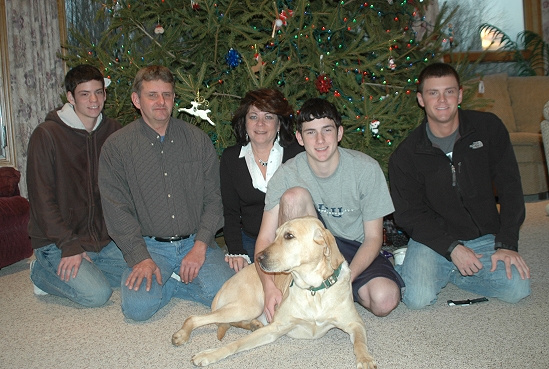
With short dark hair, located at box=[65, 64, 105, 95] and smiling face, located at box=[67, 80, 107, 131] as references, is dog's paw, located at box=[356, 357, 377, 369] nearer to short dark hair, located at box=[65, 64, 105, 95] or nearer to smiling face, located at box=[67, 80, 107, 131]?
smiling face, located at box=[67, 80, 107, 131]

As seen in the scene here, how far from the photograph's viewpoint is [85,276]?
3176mm

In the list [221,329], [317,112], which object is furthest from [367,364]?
[317,112]

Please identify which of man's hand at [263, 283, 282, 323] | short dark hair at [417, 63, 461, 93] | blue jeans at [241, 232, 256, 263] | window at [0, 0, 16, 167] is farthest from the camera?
window at [0, 0, 16, 167]

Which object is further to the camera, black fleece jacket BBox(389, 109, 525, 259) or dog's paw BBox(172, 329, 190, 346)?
black fleece jacket BBox(389, 109, 525, 259)

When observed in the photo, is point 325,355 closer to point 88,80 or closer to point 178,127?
point 178,127

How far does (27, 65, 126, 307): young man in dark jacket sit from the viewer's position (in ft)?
10.5

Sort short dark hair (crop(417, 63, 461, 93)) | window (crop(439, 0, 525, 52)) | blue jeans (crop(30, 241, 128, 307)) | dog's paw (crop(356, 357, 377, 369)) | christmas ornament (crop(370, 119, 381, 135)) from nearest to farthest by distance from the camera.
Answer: dog's paw (crop(356, 357, 377, 369)) → short dark hair (crop(417, 63, 461, 93)) → blue jeans (crop(30, 241, 128, 307)) → christmas ornament (crop(370, 119, 381, 135)) → window (crop(439, 0, 525, 52))

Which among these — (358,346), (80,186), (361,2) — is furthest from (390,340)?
(361,2)

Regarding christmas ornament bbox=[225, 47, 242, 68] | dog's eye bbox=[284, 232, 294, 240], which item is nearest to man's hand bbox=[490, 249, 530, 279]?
dog's eye bbox=[284, 232, 294, 240]

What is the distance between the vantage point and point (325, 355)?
2.38 m

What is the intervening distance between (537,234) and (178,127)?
325cm

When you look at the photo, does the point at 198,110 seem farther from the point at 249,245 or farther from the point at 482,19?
the point at 482,19

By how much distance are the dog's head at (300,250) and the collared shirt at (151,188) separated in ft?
3.20

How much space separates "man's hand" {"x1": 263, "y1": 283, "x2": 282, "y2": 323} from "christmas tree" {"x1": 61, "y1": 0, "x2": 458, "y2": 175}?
4.73 ft
